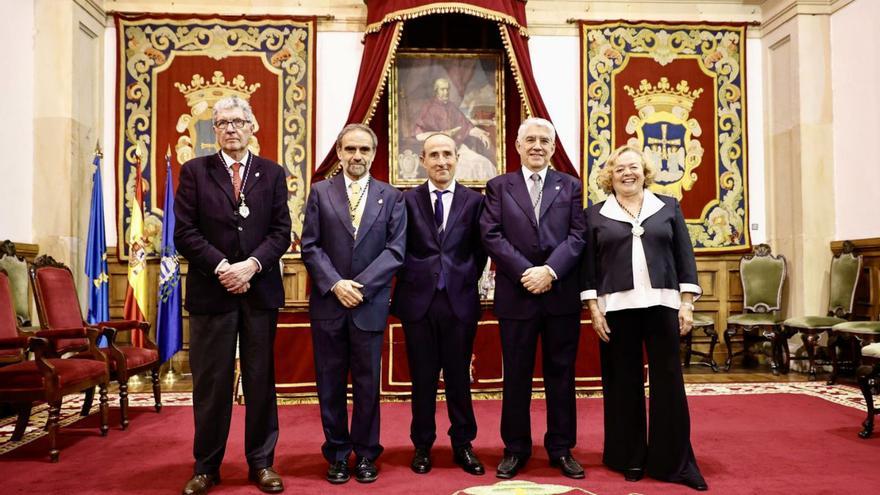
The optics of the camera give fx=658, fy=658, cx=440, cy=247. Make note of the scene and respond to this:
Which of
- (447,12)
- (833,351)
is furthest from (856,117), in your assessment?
(447,12)

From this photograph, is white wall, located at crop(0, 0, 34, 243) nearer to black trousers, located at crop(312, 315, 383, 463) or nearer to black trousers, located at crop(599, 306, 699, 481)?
black trousers, located at crop(312, 315, 383, 463)

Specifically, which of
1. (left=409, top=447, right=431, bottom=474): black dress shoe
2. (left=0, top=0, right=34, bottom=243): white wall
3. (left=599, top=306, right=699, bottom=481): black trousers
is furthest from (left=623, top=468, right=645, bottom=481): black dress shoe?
(left=0, top=0, right=34, bottom=243): white wall

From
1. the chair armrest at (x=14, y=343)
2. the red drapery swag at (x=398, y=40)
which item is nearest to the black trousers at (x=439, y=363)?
the chair armrest at (x=14, y=343)

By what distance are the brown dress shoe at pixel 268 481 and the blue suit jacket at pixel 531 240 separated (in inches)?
49.7

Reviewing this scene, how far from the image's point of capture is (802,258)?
22.7 ft

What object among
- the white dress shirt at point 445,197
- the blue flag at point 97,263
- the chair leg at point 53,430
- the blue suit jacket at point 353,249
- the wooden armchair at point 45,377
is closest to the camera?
the blue suit jacket at point 353,249

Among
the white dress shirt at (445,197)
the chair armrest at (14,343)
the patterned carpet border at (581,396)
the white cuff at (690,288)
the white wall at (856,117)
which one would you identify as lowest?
the patterned carpet border at (581,396)

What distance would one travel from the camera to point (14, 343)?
3.77 m

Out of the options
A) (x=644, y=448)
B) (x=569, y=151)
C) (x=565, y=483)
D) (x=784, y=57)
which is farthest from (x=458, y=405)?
(x=784, y=57)

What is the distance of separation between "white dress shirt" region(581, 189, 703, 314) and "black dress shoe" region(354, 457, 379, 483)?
1.27 metres

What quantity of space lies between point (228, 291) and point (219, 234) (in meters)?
0.26

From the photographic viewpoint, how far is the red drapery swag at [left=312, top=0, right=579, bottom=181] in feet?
20.8

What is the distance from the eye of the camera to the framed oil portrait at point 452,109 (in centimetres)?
716

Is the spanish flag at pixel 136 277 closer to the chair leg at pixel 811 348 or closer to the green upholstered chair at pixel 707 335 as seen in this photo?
the green upholstered chair at pixel 707 335
